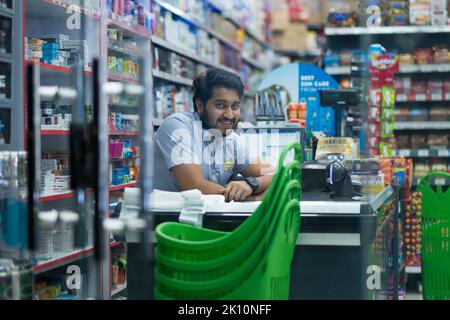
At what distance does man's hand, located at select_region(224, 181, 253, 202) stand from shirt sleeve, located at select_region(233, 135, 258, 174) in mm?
146

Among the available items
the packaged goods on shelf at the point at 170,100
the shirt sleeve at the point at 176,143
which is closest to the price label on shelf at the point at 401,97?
the packaged goods on shelf at the point at 170,100

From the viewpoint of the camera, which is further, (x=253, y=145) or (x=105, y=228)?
(x=253, y=145)

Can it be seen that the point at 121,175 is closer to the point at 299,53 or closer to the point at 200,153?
the point at 200,153

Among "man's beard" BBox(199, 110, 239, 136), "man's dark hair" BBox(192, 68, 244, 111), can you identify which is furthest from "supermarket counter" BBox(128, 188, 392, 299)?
"man's dark hair" BBox(192, 68, 244, 111)

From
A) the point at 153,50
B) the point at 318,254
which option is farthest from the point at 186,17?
the point at 318,254

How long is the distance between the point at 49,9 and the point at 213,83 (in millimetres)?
1575

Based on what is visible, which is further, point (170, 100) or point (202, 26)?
point (202, 26)

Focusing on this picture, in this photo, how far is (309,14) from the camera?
14.0 metres

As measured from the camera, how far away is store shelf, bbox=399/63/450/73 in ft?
23.8

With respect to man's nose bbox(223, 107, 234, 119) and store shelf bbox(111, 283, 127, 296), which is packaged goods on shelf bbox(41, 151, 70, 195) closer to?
store shelf bbox(111, 283, 127, 296)

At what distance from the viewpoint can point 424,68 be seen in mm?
7297

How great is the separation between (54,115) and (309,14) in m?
10.1

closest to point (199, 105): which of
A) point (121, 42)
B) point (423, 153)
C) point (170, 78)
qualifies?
point (121, 42)
